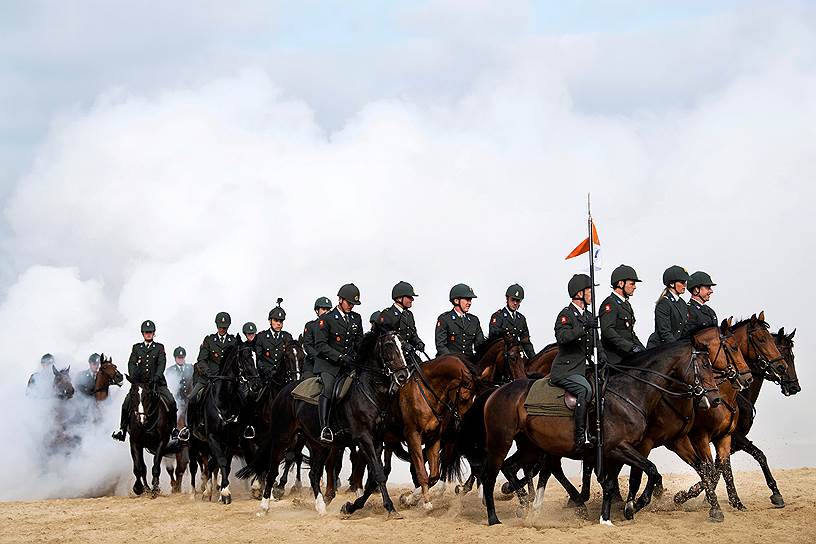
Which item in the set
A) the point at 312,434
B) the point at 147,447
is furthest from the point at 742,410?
the point at 147,447

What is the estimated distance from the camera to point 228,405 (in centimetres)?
1977

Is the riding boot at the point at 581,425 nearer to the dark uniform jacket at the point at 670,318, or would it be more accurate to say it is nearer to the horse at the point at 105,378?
the dark uniform jacket at the point at 670,318

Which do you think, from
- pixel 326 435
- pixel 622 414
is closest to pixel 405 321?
pixel 326 435

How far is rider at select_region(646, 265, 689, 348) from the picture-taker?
16.5m

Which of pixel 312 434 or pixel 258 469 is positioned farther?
pixel 258 469

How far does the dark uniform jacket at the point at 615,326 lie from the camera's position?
1520 cm

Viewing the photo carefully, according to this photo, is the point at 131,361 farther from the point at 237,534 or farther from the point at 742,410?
the point at 742,410

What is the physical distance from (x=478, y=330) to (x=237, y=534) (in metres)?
5.99

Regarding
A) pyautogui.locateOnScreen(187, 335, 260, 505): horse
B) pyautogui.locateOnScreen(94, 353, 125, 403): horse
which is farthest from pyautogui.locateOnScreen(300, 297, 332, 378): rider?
pyautogui.locateOnScreen(94, 353, 125, 403): horse

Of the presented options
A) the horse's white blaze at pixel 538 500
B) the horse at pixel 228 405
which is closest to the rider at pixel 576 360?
the horse's white blaze at pixel 538 500

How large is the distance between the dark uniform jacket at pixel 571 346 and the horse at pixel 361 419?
2367mm

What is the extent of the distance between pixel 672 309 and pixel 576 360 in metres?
3.12

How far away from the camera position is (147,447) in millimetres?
22203

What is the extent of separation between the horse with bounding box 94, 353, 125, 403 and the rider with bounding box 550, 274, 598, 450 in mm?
14077
